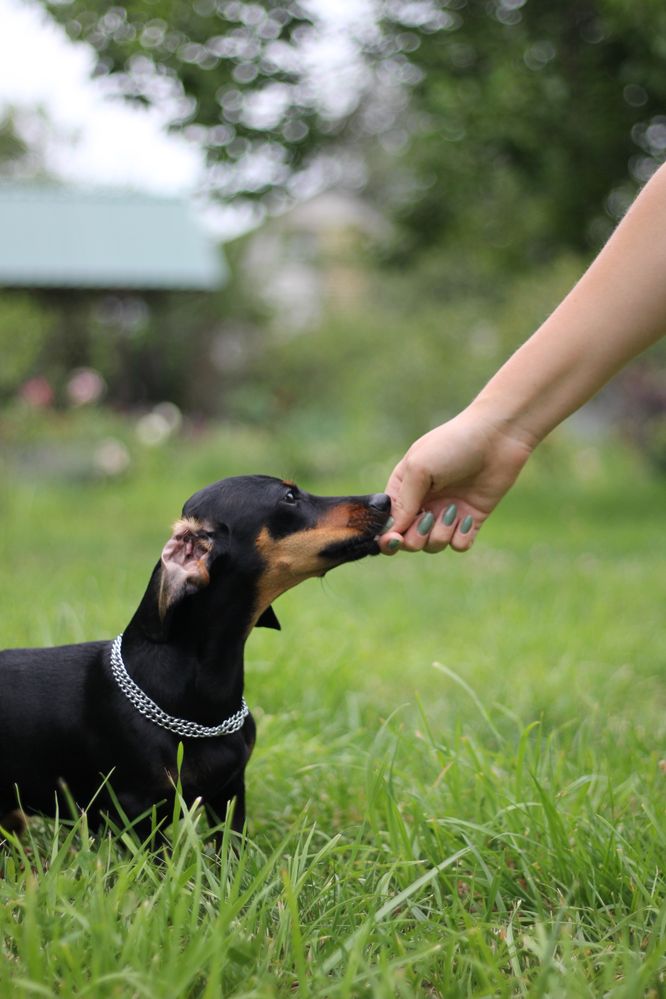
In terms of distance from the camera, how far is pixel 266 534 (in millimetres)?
2533

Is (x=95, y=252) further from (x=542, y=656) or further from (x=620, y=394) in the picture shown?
(x=542, y=656)

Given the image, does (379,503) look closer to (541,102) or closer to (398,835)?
(398,835)

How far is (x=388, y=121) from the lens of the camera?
2277cm

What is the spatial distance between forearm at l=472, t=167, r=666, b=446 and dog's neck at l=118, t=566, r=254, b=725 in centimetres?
83

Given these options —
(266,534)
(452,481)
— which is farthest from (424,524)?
(266,534)

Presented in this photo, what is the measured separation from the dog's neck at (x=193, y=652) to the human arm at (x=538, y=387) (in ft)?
1.48

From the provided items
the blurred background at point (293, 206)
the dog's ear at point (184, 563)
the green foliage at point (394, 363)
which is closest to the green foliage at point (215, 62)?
the blurred background at point (293, 206)

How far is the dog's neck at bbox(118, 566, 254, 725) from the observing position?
2.39 metres

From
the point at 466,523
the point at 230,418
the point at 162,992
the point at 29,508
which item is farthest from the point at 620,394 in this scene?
the point at 162,992

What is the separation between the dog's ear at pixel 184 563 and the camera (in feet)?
7.57

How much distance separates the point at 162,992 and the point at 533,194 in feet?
35.2

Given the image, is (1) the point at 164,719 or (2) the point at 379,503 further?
(2) the point at 379,503

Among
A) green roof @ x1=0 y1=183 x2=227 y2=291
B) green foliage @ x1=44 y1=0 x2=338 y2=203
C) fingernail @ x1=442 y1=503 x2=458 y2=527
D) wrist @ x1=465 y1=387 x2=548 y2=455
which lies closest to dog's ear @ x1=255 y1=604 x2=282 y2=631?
fingernail @ x1=442 y1=503 x2=458 y2=527

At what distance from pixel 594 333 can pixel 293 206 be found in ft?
37.7
